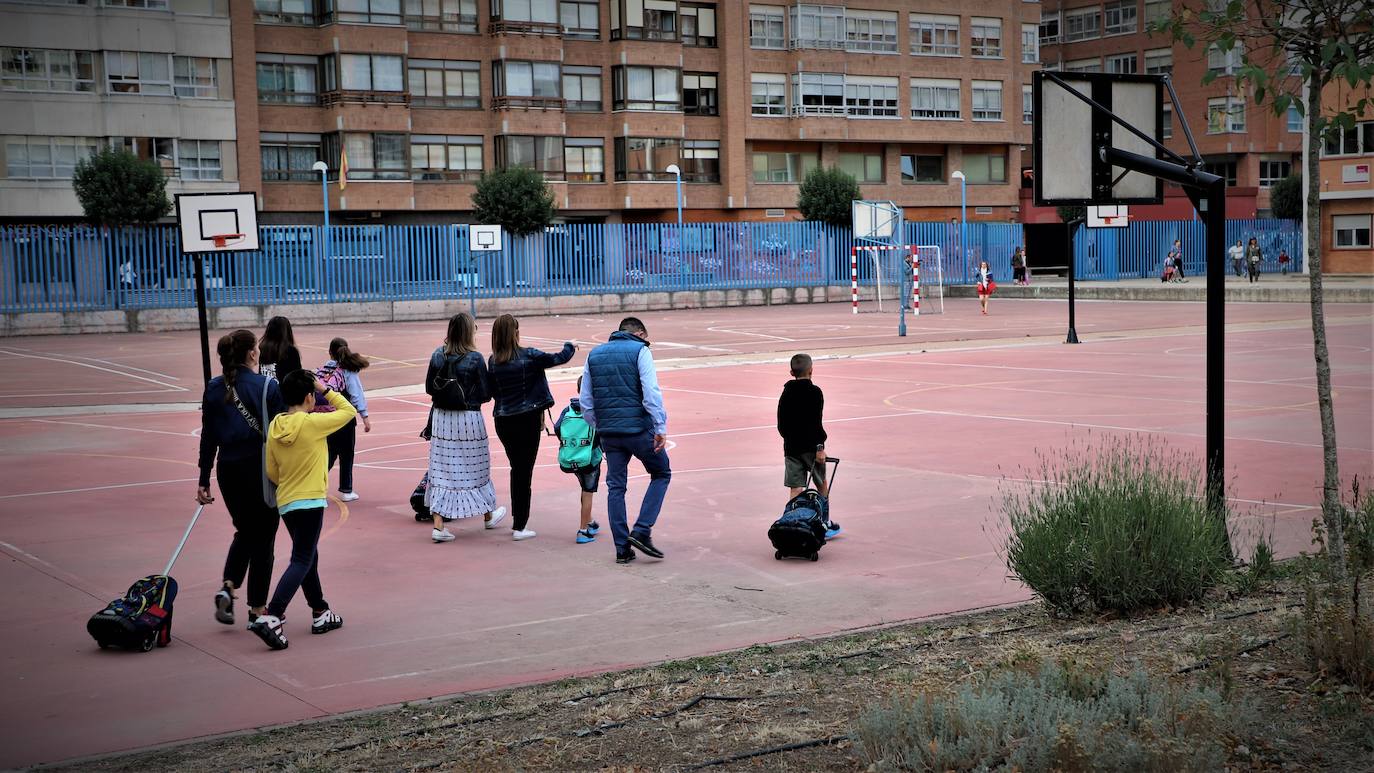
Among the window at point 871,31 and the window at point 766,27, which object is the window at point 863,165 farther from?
the window at point 766,27

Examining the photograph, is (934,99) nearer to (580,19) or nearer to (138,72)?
(580,19)

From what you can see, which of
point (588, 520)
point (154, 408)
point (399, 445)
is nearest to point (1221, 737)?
point (588, 520)

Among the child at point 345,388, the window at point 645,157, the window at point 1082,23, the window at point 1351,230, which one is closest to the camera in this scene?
the child at point 345,388

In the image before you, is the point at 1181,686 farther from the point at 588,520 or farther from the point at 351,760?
the point at 588,520

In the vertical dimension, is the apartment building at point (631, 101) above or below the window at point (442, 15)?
below

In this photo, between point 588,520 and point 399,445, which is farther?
point 399,445

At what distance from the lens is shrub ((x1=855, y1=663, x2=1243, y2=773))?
496 cm

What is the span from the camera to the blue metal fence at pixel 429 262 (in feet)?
139

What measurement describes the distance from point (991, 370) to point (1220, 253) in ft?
52.6

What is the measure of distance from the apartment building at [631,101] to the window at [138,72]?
3.09m

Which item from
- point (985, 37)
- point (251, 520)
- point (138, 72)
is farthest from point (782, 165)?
point (251, 520)

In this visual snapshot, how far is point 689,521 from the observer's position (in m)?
11.9

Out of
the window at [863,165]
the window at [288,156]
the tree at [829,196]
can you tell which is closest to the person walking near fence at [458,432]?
the tree at [829,196]

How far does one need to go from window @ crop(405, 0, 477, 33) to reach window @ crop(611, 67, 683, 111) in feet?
25.3
